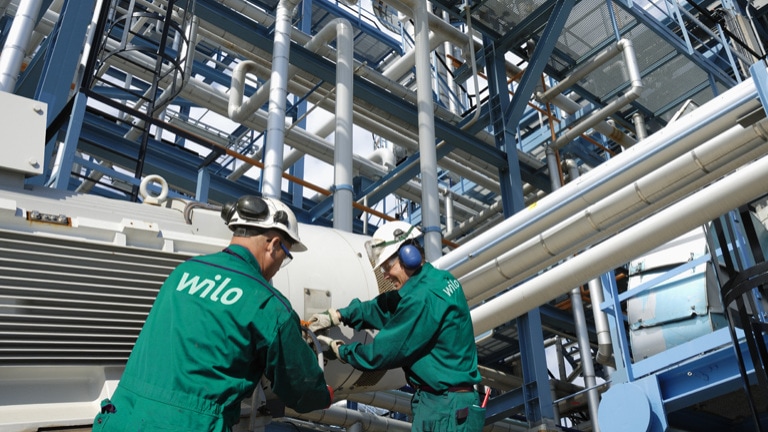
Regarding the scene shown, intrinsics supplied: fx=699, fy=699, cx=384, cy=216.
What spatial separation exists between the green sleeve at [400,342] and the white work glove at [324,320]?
0.27m

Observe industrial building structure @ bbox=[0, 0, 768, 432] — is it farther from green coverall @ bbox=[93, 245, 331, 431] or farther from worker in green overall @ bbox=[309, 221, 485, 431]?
green coverall @ bbox=[93, 245, 331, 431]

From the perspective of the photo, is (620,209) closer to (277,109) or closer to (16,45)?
(277,109)

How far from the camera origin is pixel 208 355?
214 cm

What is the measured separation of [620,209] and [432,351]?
2723 mm

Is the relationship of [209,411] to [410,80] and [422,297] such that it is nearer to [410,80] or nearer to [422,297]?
[422,297]

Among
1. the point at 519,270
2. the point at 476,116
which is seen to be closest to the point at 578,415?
the point at 476,116

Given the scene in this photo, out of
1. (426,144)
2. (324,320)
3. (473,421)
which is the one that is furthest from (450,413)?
(426,144)

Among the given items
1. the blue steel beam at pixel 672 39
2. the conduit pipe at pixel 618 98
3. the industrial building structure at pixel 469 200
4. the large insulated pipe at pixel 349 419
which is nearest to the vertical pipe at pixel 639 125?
the industrial building structure at pixel 469 200

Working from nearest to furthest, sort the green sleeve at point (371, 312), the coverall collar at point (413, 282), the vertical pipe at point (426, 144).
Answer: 1. the coverall collar at point (413, 282)
2. the green sleeve at point (371, 312)
3. the vertical pipe at point (426, 144)

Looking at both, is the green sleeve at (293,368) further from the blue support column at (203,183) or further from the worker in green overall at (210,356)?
the blue support column at (203,183)

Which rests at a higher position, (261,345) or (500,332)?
(500,332)

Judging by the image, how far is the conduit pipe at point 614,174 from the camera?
4.54 metres

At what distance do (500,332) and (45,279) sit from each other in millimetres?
10499

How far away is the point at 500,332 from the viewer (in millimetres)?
12422
